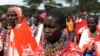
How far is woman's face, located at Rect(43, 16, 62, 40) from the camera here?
517cm

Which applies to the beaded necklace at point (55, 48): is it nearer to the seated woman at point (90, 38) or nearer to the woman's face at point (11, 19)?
the seated woman at point (90, 38)

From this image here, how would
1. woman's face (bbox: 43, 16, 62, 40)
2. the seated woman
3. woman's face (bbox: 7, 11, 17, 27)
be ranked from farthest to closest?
woman's face (bbox: 7, 11, 17, 27)
the seated woman
woman's face (bbox: 43, 16, 62, 40)

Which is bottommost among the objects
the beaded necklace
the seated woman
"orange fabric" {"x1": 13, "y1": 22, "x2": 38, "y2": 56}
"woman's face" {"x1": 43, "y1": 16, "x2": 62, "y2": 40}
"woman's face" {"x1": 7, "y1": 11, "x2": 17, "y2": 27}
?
the seated woman

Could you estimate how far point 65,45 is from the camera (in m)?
5.20

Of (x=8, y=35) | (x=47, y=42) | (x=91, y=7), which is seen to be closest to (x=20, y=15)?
(x=8, y=35)

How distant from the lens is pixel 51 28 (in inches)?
205

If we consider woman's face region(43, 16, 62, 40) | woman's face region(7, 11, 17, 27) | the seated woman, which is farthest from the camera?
woman's face region(7, 11, 17, 27)

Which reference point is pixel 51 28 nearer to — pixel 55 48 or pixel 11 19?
pixel 55 48

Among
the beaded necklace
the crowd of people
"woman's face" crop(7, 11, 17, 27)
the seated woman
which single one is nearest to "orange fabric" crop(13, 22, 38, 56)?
the crowd of people

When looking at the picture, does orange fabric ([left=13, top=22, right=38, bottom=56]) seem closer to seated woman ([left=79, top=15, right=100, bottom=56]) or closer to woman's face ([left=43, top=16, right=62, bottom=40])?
seated woman ([left=79, top=15, right=100, bottom=56])

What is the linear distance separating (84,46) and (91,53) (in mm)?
493

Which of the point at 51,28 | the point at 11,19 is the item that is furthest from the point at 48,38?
the point at 11,19

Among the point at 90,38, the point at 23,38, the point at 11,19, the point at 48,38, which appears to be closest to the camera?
the point at 48,38

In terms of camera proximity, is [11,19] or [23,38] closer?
[23,38]
